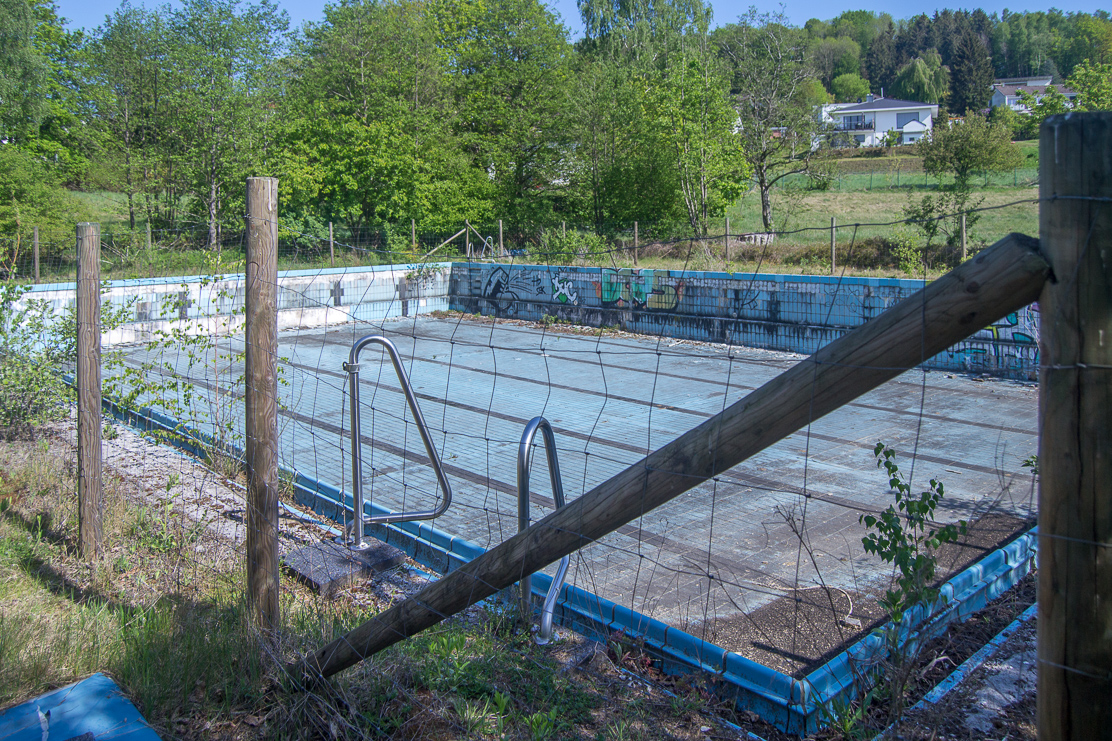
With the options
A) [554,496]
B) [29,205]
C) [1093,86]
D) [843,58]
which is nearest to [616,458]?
[554,496]

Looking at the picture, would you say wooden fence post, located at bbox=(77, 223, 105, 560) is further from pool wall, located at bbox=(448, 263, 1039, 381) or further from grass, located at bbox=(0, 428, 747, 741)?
pool wall, located at bbox=(448, 263, 1039, 381)

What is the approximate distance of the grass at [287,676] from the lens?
2846 mm

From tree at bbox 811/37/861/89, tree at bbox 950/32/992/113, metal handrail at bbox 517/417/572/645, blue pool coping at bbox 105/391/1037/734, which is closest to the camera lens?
blue pool coping at bbox 105/391/1037/734

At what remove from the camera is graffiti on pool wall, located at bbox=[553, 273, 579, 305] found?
17703mm

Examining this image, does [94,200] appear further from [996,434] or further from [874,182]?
[874,182]

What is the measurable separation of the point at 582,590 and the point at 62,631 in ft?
7.63

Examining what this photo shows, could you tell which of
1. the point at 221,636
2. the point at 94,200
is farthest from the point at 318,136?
the point at 221,636

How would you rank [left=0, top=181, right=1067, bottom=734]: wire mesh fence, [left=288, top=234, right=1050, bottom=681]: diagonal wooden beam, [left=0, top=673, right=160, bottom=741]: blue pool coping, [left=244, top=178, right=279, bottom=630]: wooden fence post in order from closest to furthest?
[left=288, top=234, right=1050, bottom=681]: diagonal wooden beam < [left=0, top=673, right=160, bottom=741]: blue pool coping < [left=244, top=178, right=279, bottom=630]: wooden fence post < [left=0, top=181, right=1067, bottom=734]: wire mesh fence

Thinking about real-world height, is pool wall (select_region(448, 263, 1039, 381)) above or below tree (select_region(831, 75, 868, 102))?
below

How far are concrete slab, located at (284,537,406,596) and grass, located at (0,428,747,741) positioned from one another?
0.22 m

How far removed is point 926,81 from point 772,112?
6855 cm

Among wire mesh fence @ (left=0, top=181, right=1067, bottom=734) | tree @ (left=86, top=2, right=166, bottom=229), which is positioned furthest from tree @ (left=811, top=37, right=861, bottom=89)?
wire mesh fence @ (left=0, top=181, right=1067, bottom=734)

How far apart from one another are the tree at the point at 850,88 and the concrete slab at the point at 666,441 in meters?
103

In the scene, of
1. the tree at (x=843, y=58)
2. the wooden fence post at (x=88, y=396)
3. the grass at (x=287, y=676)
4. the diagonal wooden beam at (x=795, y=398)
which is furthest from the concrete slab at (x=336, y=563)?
the tree at (x=843, y=58)
